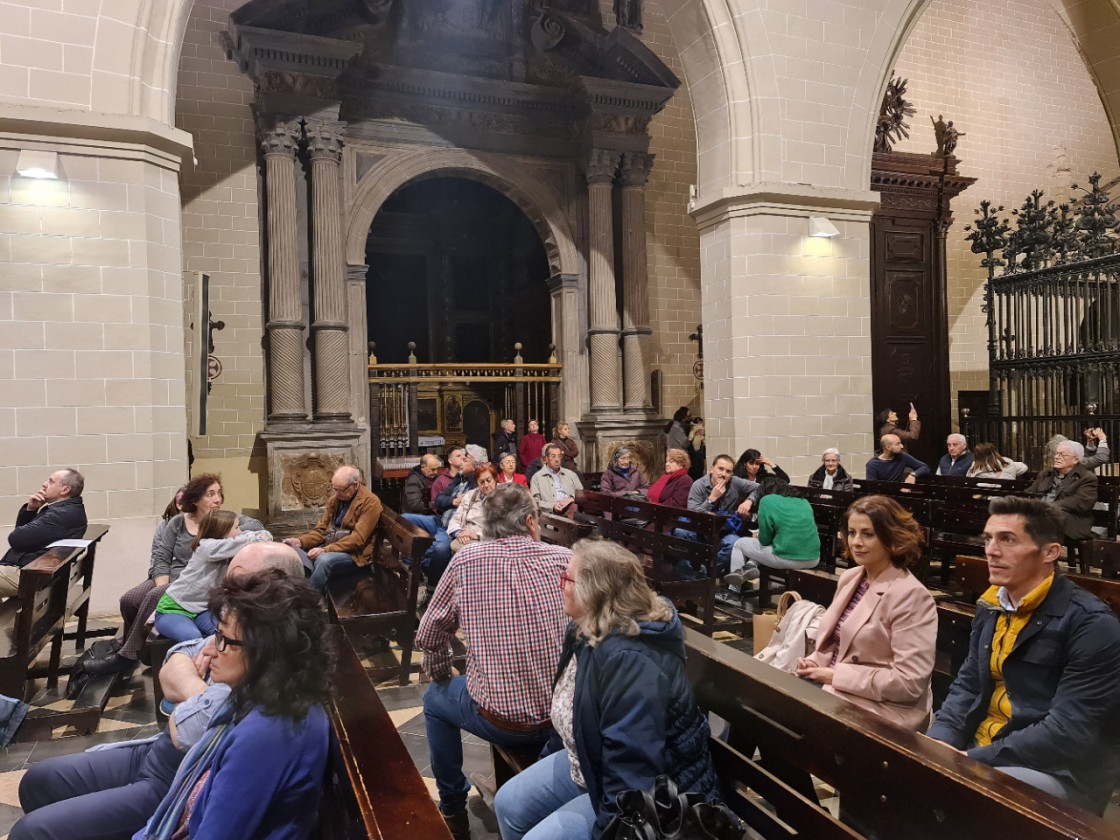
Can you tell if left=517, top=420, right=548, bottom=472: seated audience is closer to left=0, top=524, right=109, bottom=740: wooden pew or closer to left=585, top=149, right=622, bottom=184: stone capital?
left=585, top=149, right=622, bottom=184: stone capital

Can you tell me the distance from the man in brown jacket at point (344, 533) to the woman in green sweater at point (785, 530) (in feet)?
8.31

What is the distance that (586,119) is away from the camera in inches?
460

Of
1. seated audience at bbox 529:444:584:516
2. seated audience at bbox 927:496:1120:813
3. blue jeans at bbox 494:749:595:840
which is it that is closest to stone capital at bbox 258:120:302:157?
seated audience at bbox 529:444:584:516

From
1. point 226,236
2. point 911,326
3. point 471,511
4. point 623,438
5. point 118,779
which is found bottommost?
point 118,779

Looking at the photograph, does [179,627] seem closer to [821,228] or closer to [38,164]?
[38,164]

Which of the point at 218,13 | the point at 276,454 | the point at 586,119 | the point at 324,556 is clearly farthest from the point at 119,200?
the point at 586,119

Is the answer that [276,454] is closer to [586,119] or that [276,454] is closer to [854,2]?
[586,119]

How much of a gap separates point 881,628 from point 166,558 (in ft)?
11.5

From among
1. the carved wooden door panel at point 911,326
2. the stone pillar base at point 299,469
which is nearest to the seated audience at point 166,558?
the stone pillar base at point 299,469

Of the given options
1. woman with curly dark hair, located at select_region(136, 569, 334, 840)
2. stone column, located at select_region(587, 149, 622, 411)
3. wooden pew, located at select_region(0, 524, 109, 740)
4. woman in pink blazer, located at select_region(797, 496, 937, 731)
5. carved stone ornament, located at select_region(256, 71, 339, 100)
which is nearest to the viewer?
woman with curly dark hair, located at select_region(136, 569, 334, 840)

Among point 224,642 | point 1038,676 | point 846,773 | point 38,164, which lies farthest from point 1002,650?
point 38,164

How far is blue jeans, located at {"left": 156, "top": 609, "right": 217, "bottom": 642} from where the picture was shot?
3578 millimetres

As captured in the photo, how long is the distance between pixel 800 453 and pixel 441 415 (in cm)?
600

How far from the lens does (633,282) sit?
466 inches
